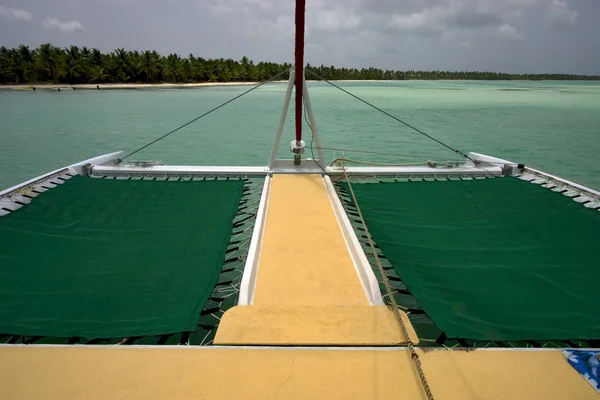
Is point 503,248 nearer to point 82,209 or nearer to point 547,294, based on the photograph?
point 547,294

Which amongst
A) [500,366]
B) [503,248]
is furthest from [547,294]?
[500,366]

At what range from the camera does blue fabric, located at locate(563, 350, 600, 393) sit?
217cm

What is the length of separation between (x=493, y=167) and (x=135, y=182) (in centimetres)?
688

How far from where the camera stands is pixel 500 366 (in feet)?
7.51

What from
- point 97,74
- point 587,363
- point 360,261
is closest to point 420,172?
point 360,261

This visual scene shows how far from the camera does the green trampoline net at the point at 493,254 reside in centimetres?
282

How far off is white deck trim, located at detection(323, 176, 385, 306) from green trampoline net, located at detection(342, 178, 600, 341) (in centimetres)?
38

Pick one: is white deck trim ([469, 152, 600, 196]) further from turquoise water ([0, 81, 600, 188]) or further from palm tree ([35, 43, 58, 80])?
palm tree ([35, 43, 58, 80])

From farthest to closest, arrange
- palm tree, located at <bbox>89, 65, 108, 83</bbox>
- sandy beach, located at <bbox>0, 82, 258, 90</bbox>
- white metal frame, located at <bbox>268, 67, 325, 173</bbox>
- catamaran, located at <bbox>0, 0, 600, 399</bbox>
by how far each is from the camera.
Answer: palm tree, located at <bbox>89, 65, 108, 83</bbox>
sandy beach, located at <bbox>0, 82, 258, 90</bbox>
white metal frame, located at <bbox>268, 67, 325, 173</bbox>
catamaran, located at <bbox>0, 0, 600, 399</bbox>

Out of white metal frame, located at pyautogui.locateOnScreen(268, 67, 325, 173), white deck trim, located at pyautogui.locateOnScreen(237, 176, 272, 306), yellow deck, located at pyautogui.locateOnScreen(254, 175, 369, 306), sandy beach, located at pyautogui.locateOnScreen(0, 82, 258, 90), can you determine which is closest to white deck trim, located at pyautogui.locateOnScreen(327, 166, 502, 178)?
white metal frame, located at pyautogui.locateOnScreen(268, 67, 325, 173)

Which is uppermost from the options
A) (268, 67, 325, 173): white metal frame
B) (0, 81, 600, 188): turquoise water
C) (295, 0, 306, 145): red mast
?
(295, 0, 306, 145): red mast

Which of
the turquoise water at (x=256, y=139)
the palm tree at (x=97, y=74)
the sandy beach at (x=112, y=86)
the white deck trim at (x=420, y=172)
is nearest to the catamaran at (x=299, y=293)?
the white deck trim at (x=420, y=172)

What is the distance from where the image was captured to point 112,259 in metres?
3.75

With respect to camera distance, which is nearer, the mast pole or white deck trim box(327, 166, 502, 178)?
the mast pole
